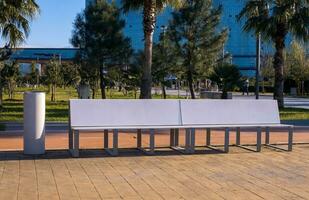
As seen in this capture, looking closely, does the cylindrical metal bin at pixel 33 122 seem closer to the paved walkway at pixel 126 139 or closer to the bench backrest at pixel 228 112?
the paved walkway at pixel 126 139

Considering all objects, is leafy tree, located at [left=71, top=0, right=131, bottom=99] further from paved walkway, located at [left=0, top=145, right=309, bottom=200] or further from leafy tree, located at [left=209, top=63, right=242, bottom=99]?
paved walkway, located at [left=0, top=145, right=309, bottom=200]

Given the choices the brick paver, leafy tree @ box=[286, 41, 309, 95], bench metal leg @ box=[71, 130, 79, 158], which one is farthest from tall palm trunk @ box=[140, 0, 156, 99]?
leafy tree @ box=[286, 41, 309, 95]

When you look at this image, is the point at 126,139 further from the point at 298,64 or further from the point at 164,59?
the point at 298,64

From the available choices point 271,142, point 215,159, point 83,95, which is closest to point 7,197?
point 215,159

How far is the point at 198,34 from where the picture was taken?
32594 millimetres

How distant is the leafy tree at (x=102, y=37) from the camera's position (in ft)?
104

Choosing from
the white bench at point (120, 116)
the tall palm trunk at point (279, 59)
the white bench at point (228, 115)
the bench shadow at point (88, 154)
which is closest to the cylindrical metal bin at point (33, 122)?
the bench shadow at point (88, 154)

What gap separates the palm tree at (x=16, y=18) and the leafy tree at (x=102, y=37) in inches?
357

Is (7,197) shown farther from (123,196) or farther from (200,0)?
(200,0)

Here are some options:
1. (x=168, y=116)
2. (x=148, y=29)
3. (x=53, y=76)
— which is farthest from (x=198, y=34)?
(x=168, y=116)

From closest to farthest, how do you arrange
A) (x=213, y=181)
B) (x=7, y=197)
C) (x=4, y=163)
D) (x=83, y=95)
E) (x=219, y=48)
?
(x=7, y=197)
(x=213, y=181)
(x=4, y=163)
(x=83, y=95)
(x=219, y=48)

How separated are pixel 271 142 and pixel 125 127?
420 centimetres

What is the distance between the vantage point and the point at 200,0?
32.0 meters

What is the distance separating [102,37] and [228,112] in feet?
70.3
